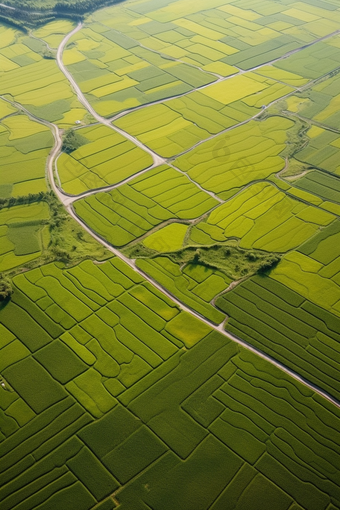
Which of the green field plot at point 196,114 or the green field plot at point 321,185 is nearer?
the green field plot at point 321,185

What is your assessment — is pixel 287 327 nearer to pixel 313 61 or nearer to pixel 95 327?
pixel 95 327

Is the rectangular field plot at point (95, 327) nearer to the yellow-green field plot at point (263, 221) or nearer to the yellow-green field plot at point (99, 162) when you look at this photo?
the yellow-green field plot at point (263, 221)

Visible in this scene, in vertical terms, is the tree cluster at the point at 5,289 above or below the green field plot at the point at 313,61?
below

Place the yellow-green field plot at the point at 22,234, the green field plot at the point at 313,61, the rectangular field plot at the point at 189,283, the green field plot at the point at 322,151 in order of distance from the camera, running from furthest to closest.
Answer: the green field plot at the point at 313,61, the green field plot at the point at 322,151, the yellow-green field plot at the point at 22,234, the rectangular field plot at the point at 189,283

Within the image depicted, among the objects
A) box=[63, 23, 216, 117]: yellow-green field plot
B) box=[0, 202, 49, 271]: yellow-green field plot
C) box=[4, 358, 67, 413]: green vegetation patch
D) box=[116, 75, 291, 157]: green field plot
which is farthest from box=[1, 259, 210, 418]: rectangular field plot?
box=[63, 23, 216, 117]: yellow-green field plot

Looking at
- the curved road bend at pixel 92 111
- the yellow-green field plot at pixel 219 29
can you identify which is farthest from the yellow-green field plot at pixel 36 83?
the yellow-green field plot at pixel 219 29

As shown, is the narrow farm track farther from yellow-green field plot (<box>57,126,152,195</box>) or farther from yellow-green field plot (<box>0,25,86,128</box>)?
yellow-green field plot (<box>0,25,86,128</box>)

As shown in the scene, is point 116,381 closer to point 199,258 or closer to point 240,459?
point 240,459
